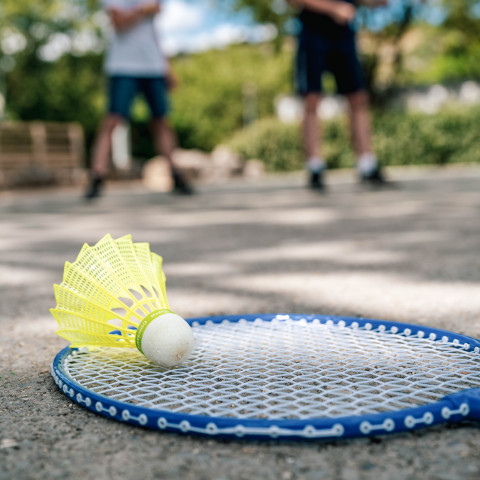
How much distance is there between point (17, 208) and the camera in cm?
684

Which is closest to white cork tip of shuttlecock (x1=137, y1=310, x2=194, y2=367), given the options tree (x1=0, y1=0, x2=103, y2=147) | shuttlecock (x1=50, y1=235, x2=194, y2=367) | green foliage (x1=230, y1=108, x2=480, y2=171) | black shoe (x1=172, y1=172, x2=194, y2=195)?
shuttlecock (x1=50, y1=235, x2=194, y2=367)

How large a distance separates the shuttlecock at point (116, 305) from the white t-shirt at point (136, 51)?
5.00 meters

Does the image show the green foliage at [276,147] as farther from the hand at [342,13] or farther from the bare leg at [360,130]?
the hand at [342,13]

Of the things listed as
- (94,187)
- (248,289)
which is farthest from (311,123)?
(248,289)

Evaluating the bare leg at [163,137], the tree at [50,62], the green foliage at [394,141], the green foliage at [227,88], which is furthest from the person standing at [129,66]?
the green foliage at [227,88]

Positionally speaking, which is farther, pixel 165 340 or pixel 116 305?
pixel 116 305

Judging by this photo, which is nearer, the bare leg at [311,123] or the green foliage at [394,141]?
the bare leg at [311,123]

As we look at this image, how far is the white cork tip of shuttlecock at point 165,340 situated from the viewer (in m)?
1.44

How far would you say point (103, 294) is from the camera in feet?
5.33

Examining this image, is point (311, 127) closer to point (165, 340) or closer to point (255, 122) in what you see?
point (165, 340)

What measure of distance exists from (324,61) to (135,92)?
179 cm

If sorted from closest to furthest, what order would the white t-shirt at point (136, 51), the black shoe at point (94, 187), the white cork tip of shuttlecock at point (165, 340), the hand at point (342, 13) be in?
1. the white cork tip of shuttlecock at point (165, 340)
2. the hand at point (342, 13)
3. the white t-shirt at point (136, 51)
4. the black shoe at point (94, 187)

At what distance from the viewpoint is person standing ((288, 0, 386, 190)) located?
20.9 ft

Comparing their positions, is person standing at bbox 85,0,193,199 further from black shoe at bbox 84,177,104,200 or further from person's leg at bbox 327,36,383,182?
person's leg at bbox 327,36,383,182
